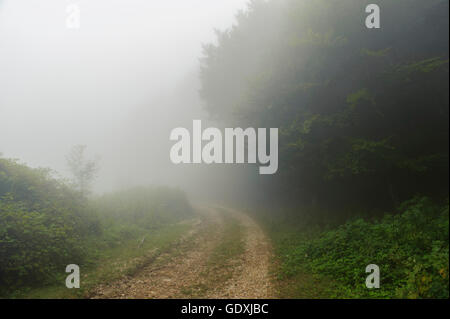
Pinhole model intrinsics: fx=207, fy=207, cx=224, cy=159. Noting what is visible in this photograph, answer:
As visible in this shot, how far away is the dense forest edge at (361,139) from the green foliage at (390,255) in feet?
0.11

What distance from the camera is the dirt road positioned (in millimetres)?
7410

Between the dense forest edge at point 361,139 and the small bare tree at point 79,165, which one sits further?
the small bare tree at point 79,165

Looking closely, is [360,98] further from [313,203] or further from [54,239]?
[54,239]

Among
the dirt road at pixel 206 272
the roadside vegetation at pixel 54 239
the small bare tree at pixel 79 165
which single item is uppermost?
the small bare tree at pixel 79 165

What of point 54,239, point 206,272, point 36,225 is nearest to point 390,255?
point 206,272

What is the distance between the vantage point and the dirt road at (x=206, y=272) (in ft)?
24.3

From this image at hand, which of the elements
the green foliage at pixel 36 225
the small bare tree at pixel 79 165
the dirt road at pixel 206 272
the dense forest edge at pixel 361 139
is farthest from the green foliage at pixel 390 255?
the small bare tree at pixel 79 165

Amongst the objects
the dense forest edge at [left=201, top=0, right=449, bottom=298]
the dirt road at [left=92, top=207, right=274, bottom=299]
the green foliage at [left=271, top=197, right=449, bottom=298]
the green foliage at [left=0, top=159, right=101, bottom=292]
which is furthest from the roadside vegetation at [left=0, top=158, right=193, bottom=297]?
the green foliage at [left=271, top=197, right=449, bottom=298]

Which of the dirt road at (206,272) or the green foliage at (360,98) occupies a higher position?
the green foliage at (360,98)

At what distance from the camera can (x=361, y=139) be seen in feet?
31.5

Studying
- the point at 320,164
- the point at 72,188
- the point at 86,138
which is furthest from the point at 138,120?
the point at 320,164

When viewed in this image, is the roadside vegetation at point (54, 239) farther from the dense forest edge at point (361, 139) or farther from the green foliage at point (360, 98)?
the green foliage at point (360, 98)

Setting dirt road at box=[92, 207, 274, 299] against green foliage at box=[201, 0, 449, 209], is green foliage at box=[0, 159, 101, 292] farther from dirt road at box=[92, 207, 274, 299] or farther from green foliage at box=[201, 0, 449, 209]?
green foliage at box=[201, 0, 449, 209]
